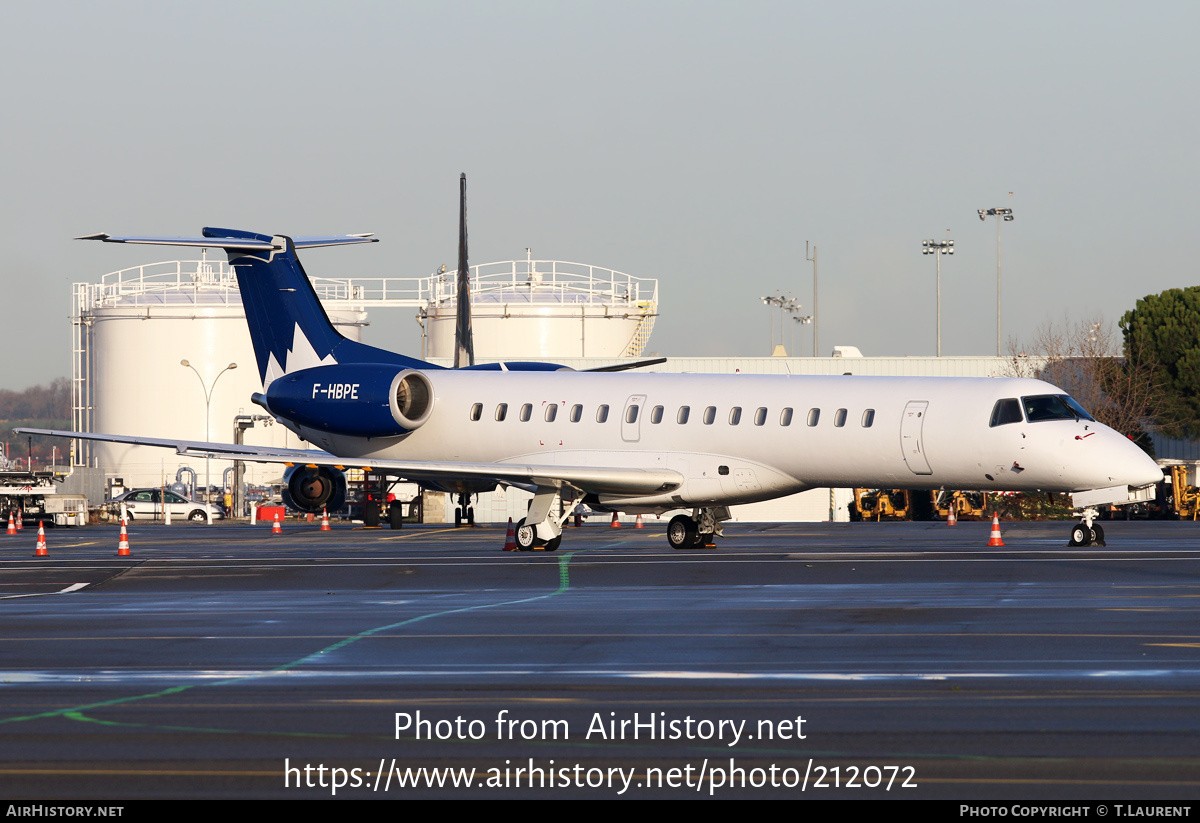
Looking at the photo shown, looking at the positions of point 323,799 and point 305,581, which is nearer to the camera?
point 323,799

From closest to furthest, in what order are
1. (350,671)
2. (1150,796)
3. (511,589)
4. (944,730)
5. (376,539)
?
(1150,796), (944,730), (350,671), (511,589), (376,539)

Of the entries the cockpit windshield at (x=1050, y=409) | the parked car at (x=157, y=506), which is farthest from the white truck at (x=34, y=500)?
the cockpit windshield at (x=1050, y=409)

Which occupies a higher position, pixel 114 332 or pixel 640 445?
pixel 114 332

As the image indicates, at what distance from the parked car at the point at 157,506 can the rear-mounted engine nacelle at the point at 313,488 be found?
2826 cm

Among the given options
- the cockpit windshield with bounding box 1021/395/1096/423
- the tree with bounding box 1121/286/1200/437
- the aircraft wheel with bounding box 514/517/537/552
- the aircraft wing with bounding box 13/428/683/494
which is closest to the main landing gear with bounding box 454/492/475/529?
the aircraft wheel with bounding box 514/517/537/552

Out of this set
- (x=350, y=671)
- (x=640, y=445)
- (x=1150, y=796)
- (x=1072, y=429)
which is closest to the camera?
(x=1150, y=796)

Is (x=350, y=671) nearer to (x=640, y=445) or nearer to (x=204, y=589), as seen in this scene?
(x=204, y=589)

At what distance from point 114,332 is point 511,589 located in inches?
2614

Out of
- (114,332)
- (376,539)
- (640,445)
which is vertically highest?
(114,332)

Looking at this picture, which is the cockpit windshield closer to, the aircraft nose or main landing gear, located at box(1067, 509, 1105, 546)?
the aircraft nose

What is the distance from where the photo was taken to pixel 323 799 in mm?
6645

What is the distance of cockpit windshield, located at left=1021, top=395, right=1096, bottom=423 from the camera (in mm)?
24250

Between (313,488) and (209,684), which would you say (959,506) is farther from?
(209,684)
